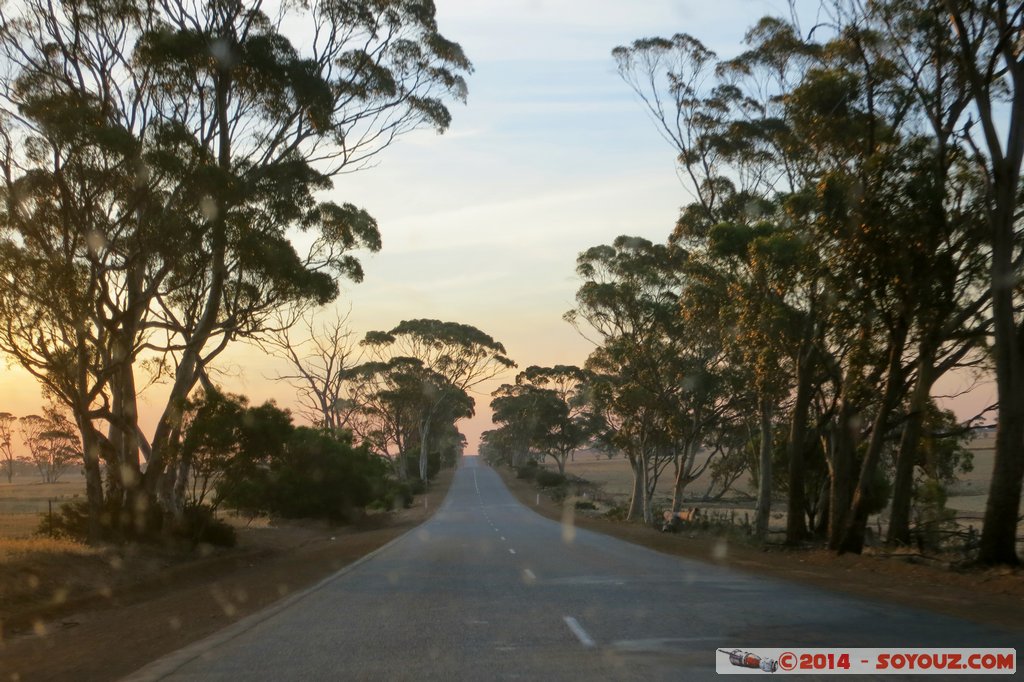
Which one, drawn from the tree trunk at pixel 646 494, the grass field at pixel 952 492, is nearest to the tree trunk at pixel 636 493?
the tree trunk at pixel 646 494

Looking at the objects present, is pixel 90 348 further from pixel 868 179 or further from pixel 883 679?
pixel 883 679

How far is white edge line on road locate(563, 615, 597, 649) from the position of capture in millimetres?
10356

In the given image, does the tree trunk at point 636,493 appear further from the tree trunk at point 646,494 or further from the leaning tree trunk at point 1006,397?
the leaning tree trunk at point 1006,397

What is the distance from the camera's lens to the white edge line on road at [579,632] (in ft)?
34.0

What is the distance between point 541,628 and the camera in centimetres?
1160

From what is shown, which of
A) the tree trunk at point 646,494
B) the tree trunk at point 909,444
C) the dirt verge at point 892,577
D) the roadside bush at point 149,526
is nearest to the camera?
the dirt verge at point 892,577

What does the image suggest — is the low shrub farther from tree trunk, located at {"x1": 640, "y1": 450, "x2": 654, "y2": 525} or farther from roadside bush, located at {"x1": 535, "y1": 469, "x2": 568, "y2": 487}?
roadside bush, located at {"x1": 535, "y1": 469, "x2": 568, "y2": 487}

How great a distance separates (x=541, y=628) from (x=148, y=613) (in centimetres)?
701

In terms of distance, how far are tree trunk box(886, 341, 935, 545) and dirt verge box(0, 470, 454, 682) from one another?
12.9 meters

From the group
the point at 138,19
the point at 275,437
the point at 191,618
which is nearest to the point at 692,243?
the point at 275,437

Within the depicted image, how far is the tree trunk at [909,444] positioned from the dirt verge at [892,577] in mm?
1093

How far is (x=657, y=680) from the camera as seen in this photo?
8.21 m

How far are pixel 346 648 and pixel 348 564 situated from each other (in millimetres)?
13564

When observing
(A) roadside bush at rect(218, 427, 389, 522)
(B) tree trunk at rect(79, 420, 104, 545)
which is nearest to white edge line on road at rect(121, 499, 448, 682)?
(B) tree trunk at rect(79, 420, 104, 545)
